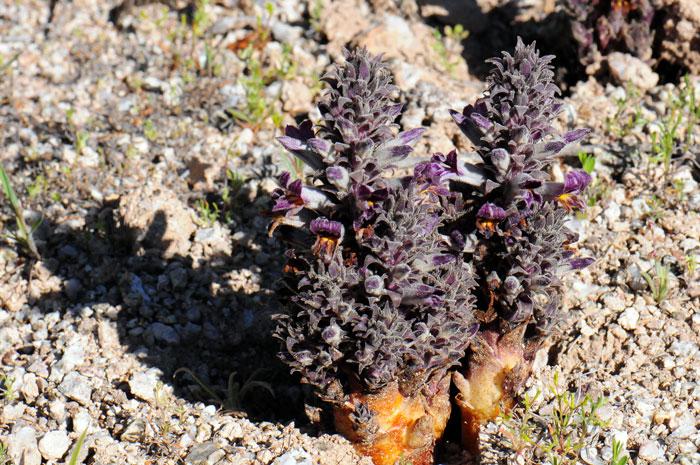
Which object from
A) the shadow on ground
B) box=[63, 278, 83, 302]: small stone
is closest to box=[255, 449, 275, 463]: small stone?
the shadow on ground

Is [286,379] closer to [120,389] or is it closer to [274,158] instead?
[120,389]

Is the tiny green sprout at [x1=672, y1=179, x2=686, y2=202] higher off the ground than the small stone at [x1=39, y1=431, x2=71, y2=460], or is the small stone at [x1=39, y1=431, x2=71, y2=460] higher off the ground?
the tiny green sprout at [x1=672, y1=179, x2=686, y2=202]

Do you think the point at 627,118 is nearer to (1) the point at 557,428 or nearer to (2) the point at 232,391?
(1) the point at 557,428

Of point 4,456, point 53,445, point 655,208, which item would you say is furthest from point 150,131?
point 655,208

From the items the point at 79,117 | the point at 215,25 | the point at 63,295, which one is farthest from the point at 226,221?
the point at 215,25

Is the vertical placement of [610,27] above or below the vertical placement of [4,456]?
above

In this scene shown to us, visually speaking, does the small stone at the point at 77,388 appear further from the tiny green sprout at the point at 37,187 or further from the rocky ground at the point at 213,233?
the tiny green sprout at the point at 37,187

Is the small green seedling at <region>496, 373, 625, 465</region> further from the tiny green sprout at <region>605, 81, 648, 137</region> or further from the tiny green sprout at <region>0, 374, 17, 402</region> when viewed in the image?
the tiny green sprout at <region>0, 374, 17, 402</region>
